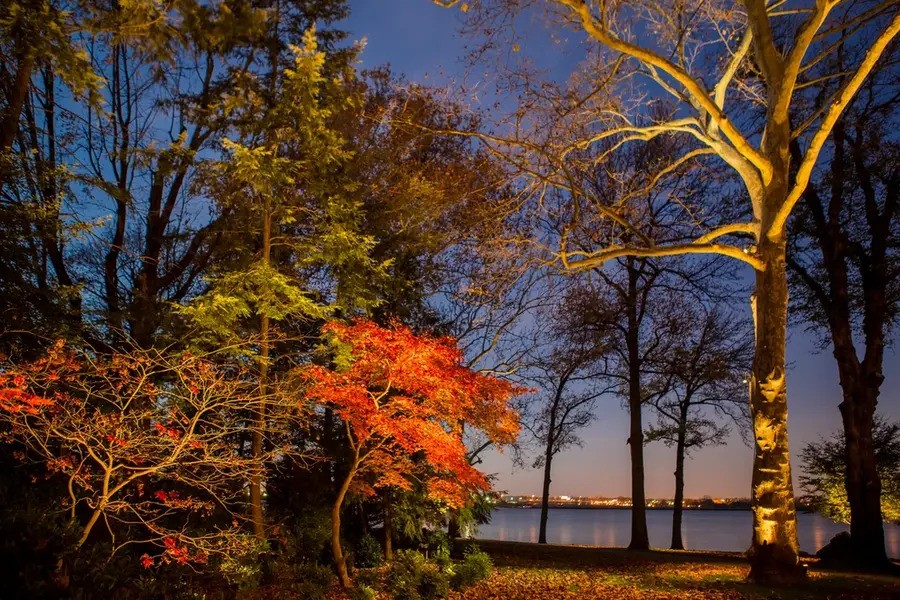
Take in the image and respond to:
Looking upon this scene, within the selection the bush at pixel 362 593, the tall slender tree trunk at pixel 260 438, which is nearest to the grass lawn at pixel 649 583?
the bush at pixel 362 593

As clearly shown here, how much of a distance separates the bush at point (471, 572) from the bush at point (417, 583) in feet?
0.67

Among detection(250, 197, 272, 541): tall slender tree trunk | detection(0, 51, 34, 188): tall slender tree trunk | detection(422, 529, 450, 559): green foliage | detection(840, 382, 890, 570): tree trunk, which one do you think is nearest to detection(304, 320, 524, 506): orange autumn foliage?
detection(250, 197, 272, 541): tall slender tree trunk

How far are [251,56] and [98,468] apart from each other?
29.9 feet

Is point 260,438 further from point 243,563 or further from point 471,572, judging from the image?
point 471,572

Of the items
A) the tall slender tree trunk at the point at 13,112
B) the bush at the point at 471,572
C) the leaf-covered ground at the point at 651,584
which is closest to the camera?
the leaf-covered ground at the point at 651,584

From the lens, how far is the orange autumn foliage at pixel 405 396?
31.0 feet

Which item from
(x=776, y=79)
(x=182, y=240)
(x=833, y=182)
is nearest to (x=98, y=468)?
(x=182, y=240)

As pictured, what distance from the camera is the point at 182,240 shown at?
1276 centimetres

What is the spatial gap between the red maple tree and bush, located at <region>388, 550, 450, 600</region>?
97 centimetres

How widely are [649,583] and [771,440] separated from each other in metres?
2.88

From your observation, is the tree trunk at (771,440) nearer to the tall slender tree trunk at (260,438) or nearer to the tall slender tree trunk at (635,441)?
the tall slender tree trunk at (260,438)

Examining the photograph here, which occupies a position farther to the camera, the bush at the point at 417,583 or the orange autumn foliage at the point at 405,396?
the orange autumn foliage at the point at 405,396

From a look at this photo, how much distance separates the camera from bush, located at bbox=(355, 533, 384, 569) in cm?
1335

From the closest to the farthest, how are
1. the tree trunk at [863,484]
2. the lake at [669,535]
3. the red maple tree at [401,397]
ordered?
the red maple tree at [401,397]
the tree trunk at [863,484]
the lake at [669,535]
